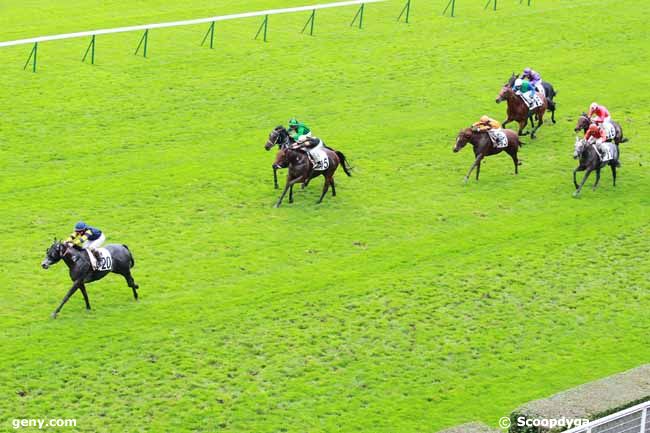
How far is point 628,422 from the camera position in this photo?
1803 centimetres

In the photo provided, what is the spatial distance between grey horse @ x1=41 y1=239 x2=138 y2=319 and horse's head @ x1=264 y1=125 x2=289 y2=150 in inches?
271

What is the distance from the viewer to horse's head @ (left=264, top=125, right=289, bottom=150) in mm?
31969

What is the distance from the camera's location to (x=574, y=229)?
31312 mm

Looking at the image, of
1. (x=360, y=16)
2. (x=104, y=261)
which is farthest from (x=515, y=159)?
(x=360, y=16)

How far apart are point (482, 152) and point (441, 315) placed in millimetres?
8591

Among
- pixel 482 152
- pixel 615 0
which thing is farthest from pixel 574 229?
pixel 615 0

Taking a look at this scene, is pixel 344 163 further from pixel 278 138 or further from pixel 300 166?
pixel 278 138

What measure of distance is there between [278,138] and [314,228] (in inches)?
110

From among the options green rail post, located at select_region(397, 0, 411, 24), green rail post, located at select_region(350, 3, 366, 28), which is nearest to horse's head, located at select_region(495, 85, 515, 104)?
green rail post, located at select_region(350, 3, 366, 28)

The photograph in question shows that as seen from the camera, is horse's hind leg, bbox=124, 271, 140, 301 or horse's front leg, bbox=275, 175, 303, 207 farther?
horse's front leg, bbox=275, 175, 303, 207

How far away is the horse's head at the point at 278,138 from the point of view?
31969 mm

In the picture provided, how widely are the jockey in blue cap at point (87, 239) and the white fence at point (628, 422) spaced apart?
11734 millimetres

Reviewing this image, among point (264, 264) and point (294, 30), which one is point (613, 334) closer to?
point (264, 264)

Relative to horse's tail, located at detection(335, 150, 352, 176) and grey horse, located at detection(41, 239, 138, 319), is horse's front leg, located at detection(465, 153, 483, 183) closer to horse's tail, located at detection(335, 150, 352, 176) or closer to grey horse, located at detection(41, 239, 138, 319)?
horse's tail, located at detection(335, 150, 352, 176)
